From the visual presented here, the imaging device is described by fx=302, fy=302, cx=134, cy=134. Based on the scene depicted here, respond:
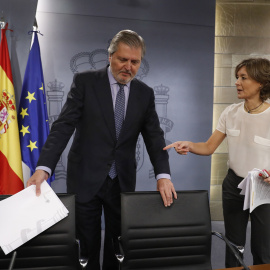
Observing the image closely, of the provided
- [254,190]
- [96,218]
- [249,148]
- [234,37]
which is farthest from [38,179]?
[234,37]

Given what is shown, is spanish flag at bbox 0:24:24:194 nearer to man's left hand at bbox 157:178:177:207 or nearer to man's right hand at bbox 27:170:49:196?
man's right hand at bbox 27:170:49:196

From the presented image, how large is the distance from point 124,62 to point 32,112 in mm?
1793

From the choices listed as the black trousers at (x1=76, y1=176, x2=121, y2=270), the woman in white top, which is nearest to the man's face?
the woman in white top

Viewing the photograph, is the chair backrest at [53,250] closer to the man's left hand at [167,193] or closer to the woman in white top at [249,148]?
the man's left hand at [167,193]

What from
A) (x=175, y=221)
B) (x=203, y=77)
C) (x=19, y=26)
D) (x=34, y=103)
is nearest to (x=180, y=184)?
(x=203, y=77)

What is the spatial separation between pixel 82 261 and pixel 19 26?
2.85 m

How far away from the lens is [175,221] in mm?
1610

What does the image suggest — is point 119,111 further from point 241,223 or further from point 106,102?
point 241,223

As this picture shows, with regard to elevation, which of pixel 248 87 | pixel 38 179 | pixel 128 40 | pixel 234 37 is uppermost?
pixel 234 37

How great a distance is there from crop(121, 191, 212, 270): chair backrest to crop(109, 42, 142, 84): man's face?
0.70m

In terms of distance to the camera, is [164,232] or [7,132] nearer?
[164,232]

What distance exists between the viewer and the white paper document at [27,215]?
132 centimetres

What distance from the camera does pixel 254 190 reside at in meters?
1.65

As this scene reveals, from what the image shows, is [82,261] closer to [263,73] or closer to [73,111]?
[73,111]
